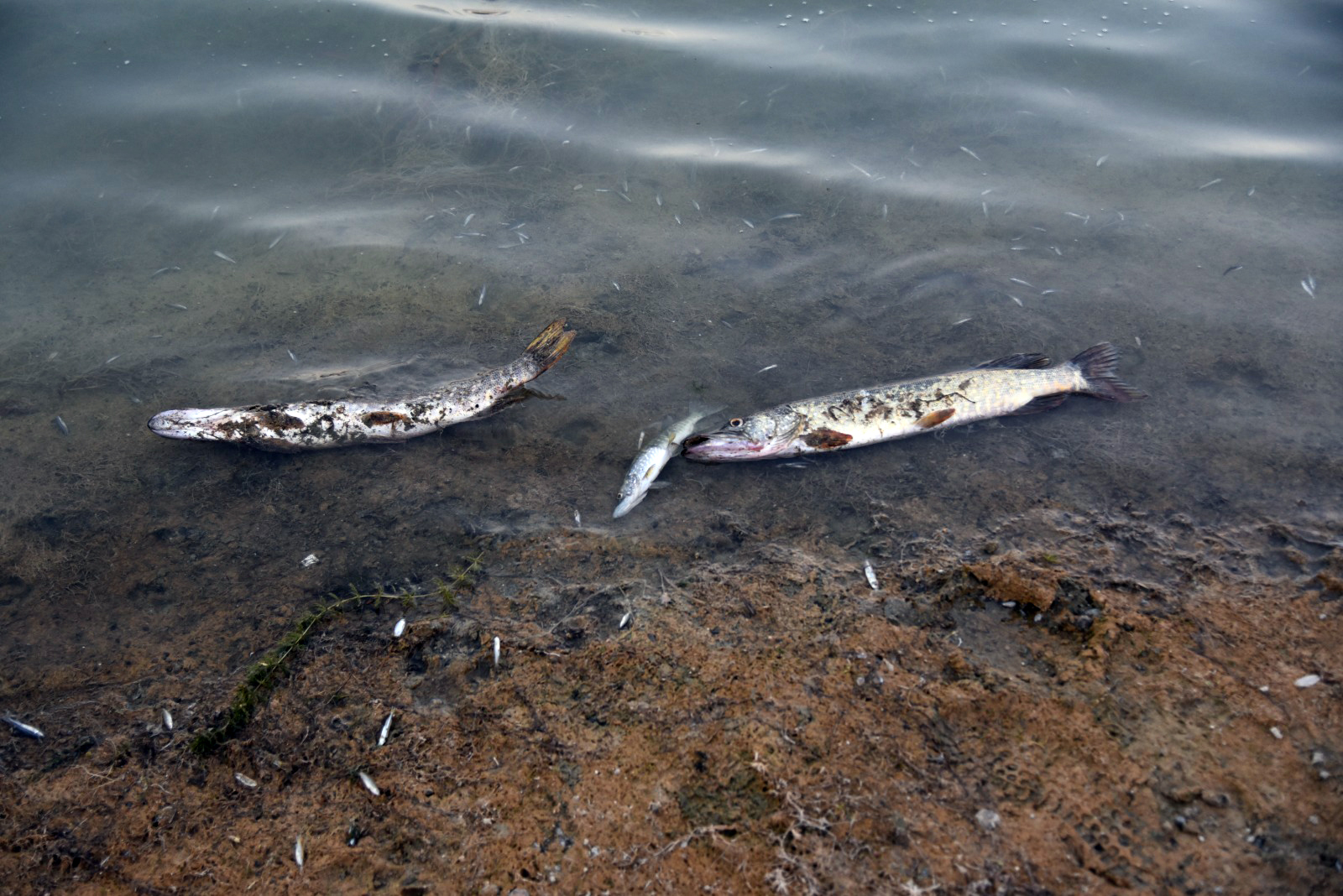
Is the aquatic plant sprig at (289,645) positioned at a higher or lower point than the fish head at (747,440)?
lower

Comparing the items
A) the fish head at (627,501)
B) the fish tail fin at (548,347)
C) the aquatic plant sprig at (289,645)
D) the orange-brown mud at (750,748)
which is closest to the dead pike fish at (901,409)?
the fish head at (627,501)

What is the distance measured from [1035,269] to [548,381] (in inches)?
186

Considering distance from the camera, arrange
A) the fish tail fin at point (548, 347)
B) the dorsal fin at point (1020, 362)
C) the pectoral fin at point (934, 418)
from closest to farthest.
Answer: the pectoral fin at point (934, 418) → the dorsal fin at point (1020, 362) → the fish tail fin at point (548, 347)

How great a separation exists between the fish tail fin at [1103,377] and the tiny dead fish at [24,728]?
22.9 feet

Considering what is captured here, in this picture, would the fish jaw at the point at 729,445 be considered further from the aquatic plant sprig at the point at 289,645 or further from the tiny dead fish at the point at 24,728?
the tiny dead fish at the point at 24,728

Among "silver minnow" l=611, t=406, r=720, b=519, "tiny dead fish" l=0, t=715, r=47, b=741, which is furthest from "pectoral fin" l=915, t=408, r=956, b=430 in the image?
"tiny dead fish" l=0, t=715, r=47, b=741

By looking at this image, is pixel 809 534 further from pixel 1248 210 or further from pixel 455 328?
pixel 1248 210

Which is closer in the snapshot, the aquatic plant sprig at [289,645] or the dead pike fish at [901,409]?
the aquatic plant sprig at [289,645]

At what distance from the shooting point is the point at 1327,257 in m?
6.88

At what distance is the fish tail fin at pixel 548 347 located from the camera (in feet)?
19.6

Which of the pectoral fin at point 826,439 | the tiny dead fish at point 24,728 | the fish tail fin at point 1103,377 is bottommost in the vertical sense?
the tiny dead fish at point 24,728

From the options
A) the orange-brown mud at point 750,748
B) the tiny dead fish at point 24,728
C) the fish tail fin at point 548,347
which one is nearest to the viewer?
the orange-brown mud at point 750,748

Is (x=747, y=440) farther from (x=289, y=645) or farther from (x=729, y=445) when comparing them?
(x=289, y=645)

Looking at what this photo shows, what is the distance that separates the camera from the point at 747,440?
5.19 meters
